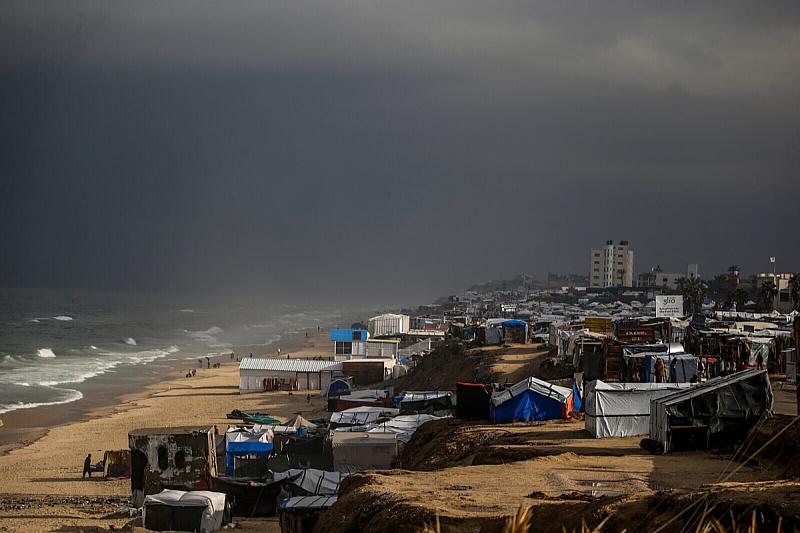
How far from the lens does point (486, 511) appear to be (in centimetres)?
871

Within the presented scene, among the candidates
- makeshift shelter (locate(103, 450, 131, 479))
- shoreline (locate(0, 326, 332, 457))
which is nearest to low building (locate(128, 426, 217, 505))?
makeshift shelter (locate(103, 450, 131, 479))

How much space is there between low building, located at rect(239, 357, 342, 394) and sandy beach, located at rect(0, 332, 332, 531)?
1019mm

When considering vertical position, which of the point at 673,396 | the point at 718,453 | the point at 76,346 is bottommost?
the point at 76,346

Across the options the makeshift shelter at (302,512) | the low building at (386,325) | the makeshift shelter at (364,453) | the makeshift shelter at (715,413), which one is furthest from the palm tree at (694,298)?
the makeshift shelter at (302,512)

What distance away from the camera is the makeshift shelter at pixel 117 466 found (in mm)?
22062

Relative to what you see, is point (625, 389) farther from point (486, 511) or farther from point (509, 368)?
point (509, 368)

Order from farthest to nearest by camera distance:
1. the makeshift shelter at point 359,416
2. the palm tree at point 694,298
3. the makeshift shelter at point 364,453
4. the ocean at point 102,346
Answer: the palm tree at point 694,298
the ocean at point 102,346
the makeshift shelter at point 359,416
the makeshift shelter at point 364,453

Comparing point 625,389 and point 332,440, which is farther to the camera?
point 332,440

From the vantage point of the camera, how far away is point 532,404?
61.4 ft

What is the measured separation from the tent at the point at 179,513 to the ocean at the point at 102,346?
28996 mm

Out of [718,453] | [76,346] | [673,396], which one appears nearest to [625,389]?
[673,396]

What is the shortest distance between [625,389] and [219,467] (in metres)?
12.0

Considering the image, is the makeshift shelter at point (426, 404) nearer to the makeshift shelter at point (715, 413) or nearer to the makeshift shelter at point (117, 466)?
the makeshift shelter at point (117, 466)

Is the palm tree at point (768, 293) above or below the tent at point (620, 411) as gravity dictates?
above
